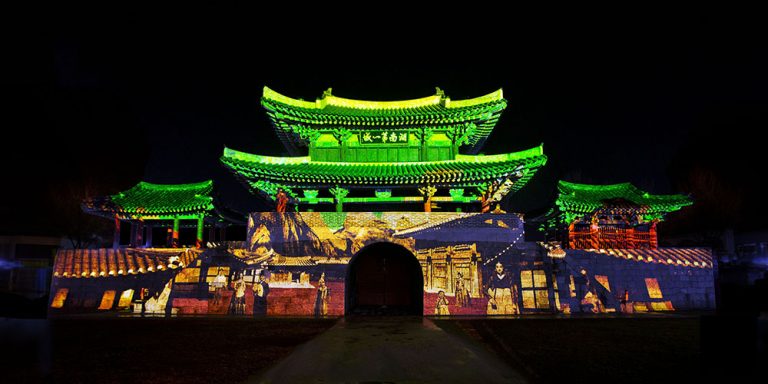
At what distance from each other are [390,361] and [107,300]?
44.0 feet

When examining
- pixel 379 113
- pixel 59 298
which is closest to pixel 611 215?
pixel 379 113

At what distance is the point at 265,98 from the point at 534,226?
52.5ft

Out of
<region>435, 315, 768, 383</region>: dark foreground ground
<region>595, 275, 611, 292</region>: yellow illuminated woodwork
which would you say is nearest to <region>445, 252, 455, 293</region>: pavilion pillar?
<region>435, 315, 768, 383</region>: dark foreground ground

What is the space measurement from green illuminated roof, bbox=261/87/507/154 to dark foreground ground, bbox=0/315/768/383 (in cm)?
730

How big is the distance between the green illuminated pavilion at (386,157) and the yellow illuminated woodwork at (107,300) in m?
6.26

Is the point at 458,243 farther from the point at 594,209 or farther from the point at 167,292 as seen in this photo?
the point at 167,292

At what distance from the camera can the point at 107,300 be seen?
54.9 feet

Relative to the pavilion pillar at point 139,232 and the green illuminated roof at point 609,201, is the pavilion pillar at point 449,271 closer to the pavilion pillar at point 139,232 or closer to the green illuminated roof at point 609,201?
the green illuminated roof at point 609,201

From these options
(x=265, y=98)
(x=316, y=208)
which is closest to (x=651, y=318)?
(x=316, y=208)

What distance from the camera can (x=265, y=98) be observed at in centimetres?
→ 1656

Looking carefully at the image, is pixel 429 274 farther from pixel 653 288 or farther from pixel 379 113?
pixel 653 288

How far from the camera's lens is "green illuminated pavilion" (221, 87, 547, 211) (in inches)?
643

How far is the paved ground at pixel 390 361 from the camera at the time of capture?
697 cm

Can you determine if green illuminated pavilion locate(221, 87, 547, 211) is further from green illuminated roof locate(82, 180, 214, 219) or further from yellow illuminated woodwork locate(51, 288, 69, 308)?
yellow illuminated woodwork locate(51, 288, 69, 308)
